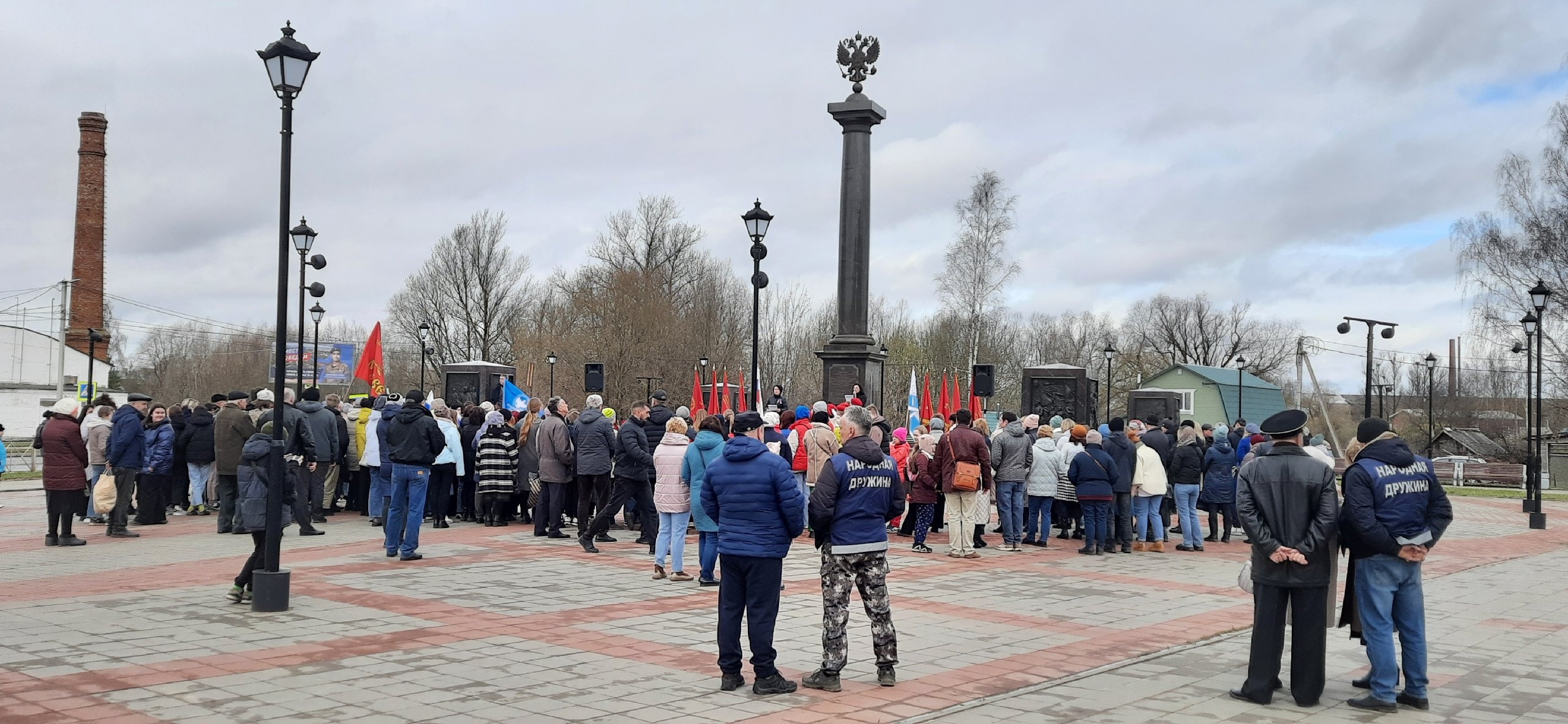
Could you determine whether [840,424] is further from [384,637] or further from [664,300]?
[664,300]

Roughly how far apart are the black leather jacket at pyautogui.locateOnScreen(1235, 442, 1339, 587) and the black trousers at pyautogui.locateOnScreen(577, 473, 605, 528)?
8.41 m

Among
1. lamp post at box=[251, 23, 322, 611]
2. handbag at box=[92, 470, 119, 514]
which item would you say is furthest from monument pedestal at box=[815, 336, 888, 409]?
lamp post at box=[251, 23, 322, 611]

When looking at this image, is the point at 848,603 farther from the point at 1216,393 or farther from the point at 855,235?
the point at 1216,393

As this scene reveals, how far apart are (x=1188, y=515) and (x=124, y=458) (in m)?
13.9

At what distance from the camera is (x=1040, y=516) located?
16.5 metres

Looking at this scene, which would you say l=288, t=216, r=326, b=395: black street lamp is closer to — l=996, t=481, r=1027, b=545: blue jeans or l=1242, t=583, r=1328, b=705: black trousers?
l=996, t=481, r=1027, b=545: blue jeans

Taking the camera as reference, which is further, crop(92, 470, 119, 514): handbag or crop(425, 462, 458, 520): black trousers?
crop(425, 462, 458, 520): black trousers

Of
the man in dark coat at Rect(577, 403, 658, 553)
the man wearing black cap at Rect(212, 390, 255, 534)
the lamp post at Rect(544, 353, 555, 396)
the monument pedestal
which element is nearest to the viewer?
the man in dark coat at Rect(577, 403, 658, 553)

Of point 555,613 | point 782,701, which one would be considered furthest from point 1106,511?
point 782,701

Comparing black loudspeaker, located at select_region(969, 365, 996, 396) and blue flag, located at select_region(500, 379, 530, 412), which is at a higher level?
black loudspeaker, located at select_region(969, 365, 996, 396)

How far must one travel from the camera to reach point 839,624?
24.3 feet

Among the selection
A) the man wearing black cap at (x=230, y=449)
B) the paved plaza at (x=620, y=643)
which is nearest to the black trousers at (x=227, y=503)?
the man wearing black cap at (x=230, y=449)

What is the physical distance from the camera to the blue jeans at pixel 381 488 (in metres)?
13.8

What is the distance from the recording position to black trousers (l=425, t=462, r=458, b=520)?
16297 mm
